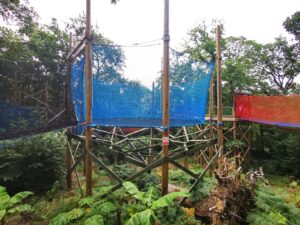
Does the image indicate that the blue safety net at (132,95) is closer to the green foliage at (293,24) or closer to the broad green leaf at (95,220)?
the broad green leaf at (95,220)

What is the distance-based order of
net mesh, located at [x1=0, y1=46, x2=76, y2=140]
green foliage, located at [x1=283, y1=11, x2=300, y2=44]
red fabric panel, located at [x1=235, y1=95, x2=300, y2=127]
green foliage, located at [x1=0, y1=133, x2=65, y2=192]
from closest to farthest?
net mesh, located at [x1=0, y1=46, x2=76, y2=140] < green foliage, located at [x1=0, y1=133, x2=65, y2=192] < red fabric panel, located at [x1=235, y1=95, x2=300, y2=127] < green foliage, located at [x1=283, y1=11, x2=300, y2=44]

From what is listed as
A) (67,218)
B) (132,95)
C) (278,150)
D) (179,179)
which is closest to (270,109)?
(179,179)

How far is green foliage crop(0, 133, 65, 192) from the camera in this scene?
5.18 meters

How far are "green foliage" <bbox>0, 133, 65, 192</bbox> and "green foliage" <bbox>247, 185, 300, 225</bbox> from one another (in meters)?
4.38

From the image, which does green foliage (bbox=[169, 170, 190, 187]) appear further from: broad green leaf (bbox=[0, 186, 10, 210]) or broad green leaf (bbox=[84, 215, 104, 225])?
broad green leaf (bbox=[0, 186, 10, 210])

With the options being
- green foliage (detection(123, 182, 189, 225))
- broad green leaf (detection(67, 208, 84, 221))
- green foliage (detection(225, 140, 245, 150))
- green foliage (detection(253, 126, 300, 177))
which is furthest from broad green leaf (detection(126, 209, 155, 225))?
green foliage (detection(253, 126, 300, 177))

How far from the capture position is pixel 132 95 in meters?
4.36

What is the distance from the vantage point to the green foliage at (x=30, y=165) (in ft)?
17.0

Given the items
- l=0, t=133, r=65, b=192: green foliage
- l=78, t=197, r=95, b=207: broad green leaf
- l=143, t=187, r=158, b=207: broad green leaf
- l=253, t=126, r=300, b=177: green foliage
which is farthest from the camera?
l=253, t=126, r=300, b=177: green foliage

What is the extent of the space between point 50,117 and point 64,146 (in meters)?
1.95

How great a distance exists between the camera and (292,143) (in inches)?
399

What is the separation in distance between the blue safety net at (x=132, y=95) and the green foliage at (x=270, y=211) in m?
1.79

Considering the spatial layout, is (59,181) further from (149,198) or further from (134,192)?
(149,198)

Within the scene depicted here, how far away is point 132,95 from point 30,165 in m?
2.92
